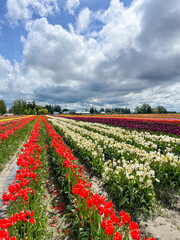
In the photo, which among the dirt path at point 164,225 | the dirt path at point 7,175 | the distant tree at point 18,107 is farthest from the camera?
the distant tree at point 18,107

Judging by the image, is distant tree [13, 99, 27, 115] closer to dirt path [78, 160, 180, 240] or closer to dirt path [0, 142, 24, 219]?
dirt path [0, 142, 24, 219]

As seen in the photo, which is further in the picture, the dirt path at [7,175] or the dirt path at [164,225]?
the dirt path at [7,175]

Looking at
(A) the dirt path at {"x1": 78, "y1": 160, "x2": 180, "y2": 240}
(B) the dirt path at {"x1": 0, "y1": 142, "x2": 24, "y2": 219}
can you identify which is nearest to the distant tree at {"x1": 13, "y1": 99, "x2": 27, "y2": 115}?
(B) the dirt path at {"x1": 0, "y1": 142, "x2": 24, "y2": 219}

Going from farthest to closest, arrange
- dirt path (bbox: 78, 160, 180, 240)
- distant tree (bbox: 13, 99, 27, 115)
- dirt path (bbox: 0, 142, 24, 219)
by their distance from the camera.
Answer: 1. distant tree (bbox: 13, 99, 27, 115)
2. dirt path (bbox: 0, 142, 24, 219)
3. dirt path (bbox: 78, 160, 180, 240)

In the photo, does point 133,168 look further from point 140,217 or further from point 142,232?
point 142,232

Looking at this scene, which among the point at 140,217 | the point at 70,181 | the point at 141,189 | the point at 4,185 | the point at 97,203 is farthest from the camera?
the point at 4,185

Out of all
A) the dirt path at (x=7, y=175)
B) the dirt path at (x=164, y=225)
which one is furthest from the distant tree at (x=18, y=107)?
the dirt path at (x=164, y=225)

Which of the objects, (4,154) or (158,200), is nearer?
(158,200)

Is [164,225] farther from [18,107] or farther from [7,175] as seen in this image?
[18,107]

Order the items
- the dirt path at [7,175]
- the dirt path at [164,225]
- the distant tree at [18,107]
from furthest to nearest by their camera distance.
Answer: the distant tree at [18,107] < the dirt path at [7,175] < the dirt path at [164,225]

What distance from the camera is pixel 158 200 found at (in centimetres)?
377

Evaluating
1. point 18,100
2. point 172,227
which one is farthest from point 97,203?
point 18,100

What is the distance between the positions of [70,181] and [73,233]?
3.91ft

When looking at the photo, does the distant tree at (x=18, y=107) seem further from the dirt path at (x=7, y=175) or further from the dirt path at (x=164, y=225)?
the dirt path at (x=164, y=225)
